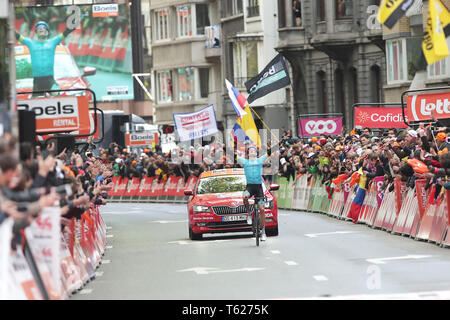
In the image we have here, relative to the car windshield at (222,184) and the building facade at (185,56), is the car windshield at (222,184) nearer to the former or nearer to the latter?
the car windshield at (222,184)

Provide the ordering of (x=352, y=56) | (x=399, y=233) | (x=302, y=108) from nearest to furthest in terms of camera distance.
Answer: (x=399, y=233)
(x=352, y=56)
(x=302, y=108)

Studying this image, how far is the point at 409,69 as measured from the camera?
44312mm

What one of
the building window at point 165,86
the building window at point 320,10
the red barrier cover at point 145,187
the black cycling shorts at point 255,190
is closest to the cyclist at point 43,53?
the building window at point 165,86

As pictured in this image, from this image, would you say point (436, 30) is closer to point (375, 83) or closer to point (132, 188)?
point (375, 83)

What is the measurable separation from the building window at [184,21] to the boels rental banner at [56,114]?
172 feet

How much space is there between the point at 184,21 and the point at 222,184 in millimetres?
49527

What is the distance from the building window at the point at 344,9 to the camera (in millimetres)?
51287

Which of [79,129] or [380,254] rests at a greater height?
[79,129]

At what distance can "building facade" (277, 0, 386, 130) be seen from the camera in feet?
163

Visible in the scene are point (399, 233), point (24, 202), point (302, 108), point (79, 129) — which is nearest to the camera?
point (24, 202)

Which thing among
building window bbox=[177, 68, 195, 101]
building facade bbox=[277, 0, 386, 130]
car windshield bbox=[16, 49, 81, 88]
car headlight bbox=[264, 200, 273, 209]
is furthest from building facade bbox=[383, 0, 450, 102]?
building window bbox=[177, 68, 195, 101]

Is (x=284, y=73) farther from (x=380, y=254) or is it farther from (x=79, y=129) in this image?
(x=380, y=254)
